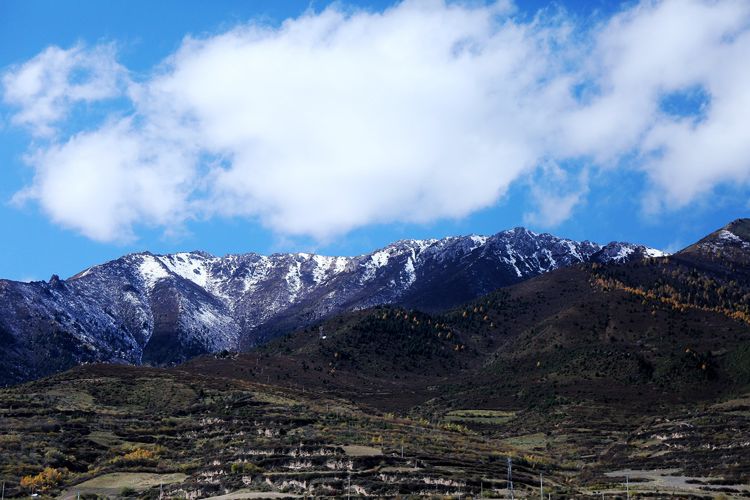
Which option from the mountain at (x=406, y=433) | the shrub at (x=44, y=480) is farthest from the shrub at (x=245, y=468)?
the shrub at (x=44, y=480)

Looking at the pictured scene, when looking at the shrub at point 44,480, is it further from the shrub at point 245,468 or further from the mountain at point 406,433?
the shrub at point 245,468

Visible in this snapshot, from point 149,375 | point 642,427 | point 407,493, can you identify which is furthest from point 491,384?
point 407,493

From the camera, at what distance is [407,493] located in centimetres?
7044

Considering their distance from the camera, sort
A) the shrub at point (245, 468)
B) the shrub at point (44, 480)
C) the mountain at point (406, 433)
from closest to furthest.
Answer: the mountain at point (406, 433)
the shrub at point (44, 480)
the shrub at point (245, 468)

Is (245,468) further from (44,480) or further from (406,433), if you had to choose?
(406,433)

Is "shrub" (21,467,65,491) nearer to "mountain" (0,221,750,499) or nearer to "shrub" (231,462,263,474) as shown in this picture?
"mountain" (0,221,750,499)

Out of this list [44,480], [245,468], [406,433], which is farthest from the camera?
[406,433]

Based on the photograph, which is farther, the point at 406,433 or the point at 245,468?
the point at 406,433

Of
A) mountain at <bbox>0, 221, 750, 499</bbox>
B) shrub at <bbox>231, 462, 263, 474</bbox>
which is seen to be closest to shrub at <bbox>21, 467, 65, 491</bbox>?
mountain at <bbox>0, 221, 750, 499</bbox>

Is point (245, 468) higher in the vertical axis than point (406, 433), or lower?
lower

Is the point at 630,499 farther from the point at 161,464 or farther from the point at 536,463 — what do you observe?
the point at 161,464

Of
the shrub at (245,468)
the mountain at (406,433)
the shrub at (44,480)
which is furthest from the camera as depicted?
the shrub at (245,468)

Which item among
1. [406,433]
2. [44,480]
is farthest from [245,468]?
[406,433]

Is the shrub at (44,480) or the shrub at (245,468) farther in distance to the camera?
the shrub at (245,468)
